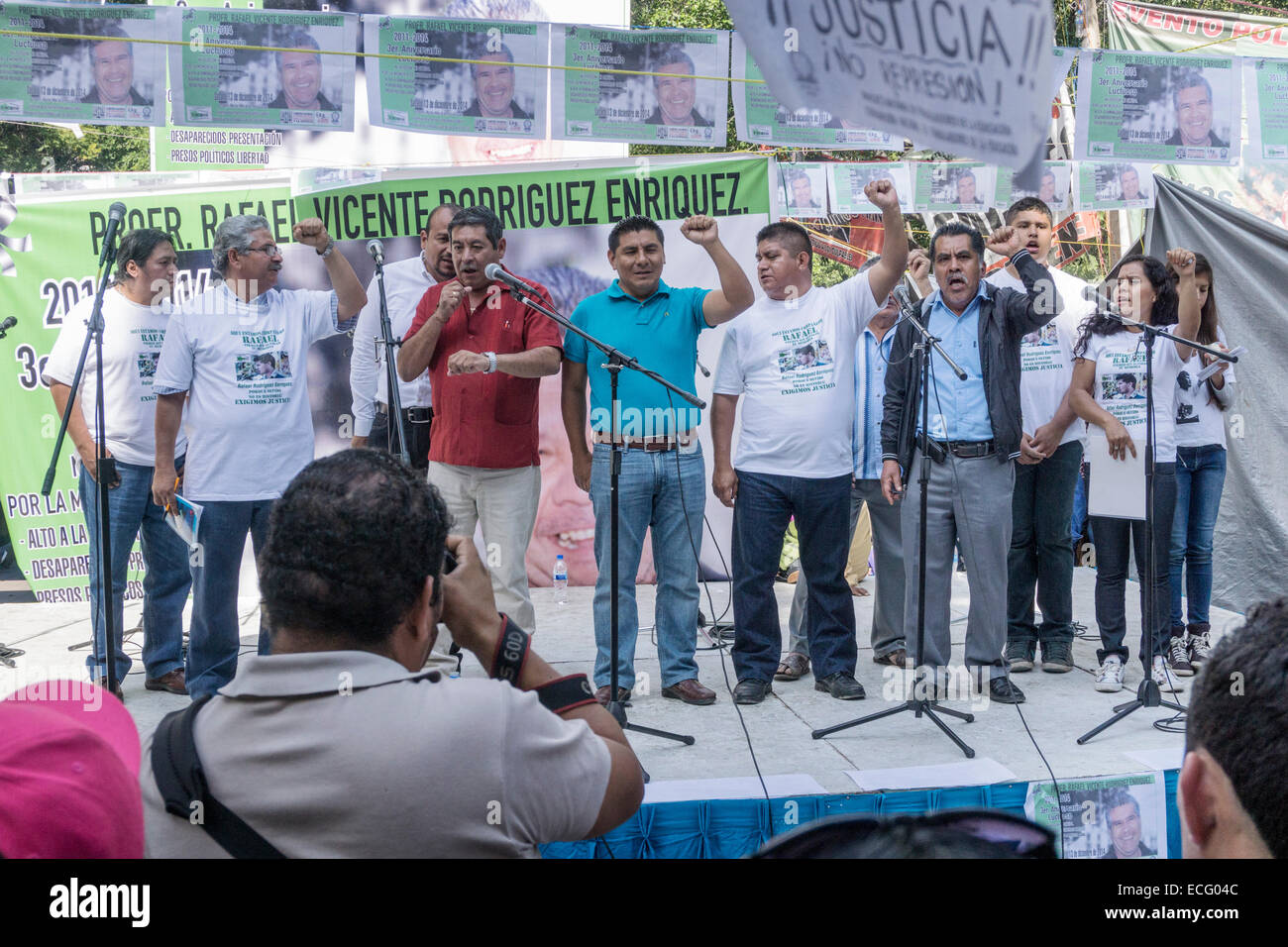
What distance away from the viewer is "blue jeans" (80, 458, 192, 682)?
16.1ft

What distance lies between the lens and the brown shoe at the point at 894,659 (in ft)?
17.9

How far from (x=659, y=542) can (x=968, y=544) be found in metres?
1.29

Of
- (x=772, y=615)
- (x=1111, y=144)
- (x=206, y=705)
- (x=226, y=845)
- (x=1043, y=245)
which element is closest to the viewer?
(x=226, y=845)

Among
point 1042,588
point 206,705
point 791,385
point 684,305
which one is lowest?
point 1042,588

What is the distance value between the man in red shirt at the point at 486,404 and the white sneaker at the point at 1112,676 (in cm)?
252

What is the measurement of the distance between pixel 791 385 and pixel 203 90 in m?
2.90

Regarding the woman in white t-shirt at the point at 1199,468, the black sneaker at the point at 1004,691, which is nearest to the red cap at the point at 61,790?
the black sneaker at the point at 1004,691

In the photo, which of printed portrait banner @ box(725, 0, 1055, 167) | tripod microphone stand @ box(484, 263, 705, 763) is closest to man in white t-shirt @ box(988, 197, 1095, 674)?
tripod microphone stand @ box(484, 263, 705, 763)

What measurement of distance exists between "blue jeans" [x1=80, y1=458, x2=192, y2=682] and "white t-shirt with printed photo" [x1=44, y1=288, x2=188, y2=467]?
105mm

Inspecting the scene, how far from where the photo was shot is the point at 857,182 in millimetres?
8312

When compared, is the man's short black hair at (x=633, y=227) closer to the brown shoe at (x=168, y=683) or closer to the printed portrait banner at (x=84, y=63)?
the printed portrait banner at (x=84, y=63)
